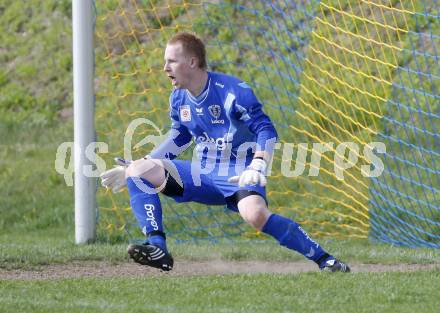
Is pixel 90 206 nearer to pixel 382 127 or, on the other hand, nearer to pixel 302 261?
pixel 302 261

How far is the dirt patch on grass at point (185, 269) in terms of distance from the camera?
6445 mm

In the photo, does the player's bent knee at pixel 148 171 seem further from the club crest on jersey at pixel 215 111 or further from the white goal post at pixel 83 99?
the white goal post at pixel 83 99

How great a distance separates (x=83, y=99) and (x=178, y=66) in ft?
5.17

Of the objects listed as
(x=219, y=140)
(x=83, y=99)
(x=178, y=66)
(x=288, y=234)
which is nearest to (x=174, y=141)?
(x=219, y=140)

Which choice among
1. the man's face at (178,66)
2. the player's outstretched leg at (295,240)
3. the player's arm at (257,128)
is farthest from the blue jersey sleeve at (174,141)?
the player's outstretched leg at (295,240)

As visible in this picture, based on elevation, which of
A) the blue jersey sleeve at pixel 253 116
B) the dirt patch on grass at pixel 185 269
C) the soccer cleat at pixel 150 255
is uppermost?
the blue jersey sleeve at pixel 253 116

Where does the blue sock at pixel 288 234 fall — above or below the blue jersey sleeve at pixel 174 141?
below

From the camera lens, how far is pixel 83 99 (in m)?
7.51

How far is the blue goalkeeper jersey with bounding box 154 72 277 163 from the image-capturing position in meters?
5.95

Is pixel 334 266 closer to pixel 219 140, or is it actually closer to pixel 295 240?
pixel 295 240

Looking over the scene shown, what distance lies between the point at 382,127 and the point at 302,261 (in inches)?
116

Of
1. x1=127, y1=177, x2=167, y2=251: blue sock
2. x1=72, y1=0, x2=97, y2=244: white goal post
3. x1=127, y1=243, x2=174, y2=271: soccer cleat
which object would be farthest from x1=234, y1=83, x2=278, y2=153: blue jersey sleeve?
x1=72, y1=0, x2=97, y2=244: white goal post

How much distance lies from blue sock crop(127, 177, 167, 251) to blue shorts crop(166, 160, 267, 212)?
199 millimetres

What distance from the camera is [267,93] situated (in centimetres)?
1034
